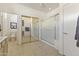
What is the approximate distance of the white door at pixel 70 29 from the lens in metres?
1.87

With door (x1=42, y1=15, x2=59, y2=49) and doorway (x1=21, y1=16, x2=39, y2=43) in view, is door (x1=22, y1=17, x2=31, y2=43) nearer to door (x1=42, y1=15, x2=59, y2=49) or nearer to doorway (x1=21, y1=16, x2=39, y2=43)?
doorway (x1=21, y1=16, x2=39, y2=43)

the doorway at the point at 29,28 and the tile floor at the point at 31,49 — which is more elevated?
the doorway at the point at 29,28

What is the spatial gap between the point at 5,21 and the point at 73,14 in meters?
1.29

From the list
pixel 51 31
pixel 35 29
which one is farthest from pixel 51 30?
pixel 35 29

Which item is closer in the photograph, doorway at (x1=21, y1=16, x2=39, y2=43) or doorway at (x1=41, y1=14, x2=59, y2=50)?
doorway at (x1=21, y1=16, x2=39, y2=43)

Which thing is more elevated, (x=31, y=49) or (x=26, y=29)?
(x=26, y=29)

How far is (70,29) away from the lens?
200 centimetres

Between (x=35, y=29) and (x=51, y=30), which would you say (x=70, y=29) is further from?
(x=35, y=29)

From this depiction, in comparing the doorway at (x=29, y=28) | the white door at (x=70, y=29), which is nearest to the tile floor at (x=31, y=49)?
the doorway at (x=29, y=28)

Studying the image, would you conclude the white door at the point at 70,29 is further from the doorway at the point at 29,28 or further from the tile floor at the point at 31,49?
the doorway at the point at 29,28

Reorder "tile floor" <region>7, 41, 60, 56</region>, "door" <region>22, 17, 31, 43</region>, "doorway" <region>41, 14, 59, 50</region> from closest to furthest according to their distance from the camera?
"tile floor" <region>7, 41, 60, 56</region> < "door" <region>22, 17, 31, 43</region> < "doorway" <region>41, 14, 59, 50</region>

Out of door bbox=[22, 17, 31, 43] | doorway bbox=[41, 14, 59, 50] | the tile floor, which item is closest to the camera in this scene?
the tile floor

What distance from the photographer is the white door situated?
187cm

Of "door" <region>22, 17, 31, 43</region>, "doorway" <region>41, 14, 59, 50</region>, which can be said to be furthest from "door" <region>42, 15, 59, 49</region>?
"door" <region>22, 17, 31, 43</region>
